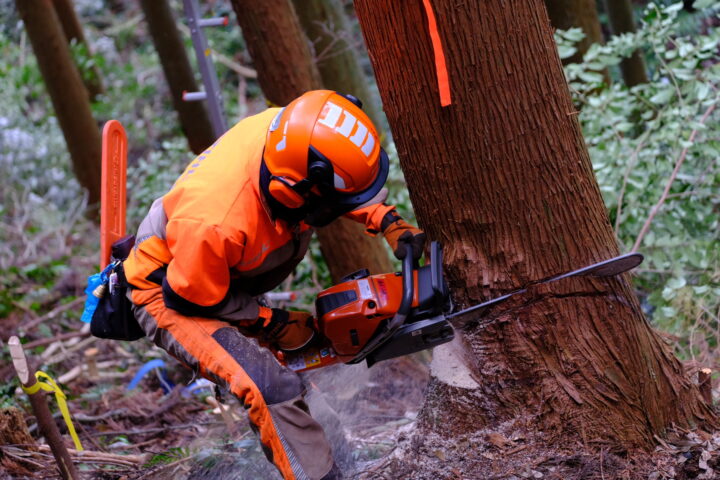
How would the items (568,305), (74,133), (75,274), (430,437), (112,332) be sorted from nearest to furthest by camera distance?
(568,305) → (430,437) → (112,332) → (75,274) → (74,133)

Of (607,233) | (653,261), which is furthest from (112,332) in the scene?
(653,261)

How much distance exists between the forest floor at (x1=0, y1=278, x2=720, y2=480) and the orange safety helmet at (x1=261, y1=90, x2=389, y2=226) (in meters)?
1.03

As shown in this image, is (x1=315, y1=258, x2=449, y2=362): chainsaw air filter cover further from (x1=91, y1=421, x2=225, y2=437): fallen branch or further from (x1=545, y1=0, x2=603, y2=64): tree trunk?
(x1=545, y1=0, x2=603, y2=64): tree trunk

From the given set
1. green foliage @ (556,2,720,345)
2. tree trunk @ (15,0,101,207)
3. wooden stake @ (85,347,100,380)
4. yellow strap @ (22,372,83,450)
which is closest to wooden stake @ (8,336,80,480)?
yellow strap @ (22,372,83,450)

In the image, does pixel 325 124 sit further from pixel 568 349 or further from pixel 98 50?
pixel 98 50

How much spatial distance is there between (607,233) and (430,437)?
104 cm

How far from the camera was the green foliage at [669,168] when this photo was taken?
3.89 metres

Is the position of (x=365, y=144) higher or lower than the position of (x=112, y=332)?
higher

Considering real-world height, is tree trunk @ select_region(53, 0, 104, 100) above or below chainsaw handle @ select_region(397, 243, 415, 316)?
above

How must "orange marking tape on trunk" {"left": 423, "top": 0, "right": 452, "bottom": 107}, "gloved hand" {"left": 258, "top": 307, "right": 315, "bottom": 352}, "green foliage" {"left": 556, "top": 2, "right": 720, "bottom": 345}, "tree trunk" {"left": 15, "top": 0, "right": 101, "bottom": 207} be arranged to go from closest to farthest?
"orange marking tape on trunk" {"left": 423, "top": 0, "right": 452, "bottom": 107} → "gloved hand" {"left": 258, "top": 307, "right": 315, "bottom": 352} → "green foliage" {"left": 556, "top": 2, "right": 720, "bottom": 345} → "tree trunk" {"left": 15, "top": 0, "right": 101, "bottom": 207}

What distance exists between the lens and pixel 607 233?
7.80 ft

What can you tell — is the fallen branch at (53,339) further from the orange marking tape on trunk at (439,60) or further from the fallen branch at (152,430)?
the orange marking tape on trunk at (439,60)

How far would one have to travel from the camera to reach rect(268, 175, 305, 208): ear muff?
245 cm

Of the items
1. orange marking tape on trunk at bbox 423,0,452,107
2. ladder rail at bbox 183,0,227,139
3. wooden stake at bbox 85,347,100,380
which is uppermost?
ladder rail at bbox 183,0,227,139
